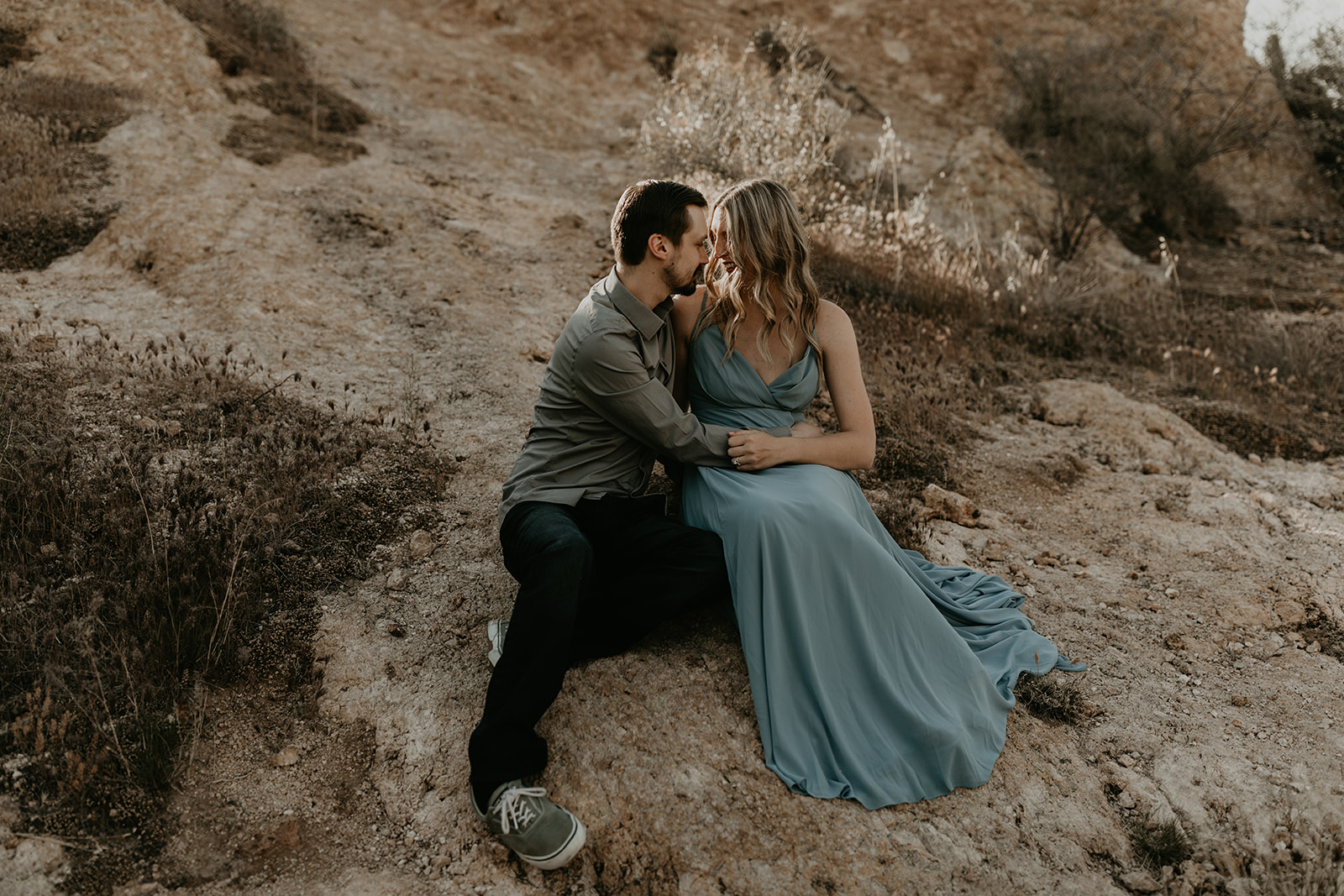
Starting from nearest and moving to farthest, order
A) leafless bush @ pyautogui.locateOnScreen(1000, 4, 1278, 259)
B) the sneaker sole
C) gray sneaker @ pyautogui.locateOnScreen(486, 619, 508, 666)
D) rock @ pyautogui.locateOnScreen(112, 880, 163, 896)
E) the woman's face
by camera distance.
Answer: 1. rock @ pyautogui.locateOnScreen(112, 880, 163, 896)
2. the sneaker sole
3. gray sneaker @ pyautogui.locateOnScreen(486, 619, 508, 666)
4. the woman's face
5. leafless bush @ pyautogui.locateOnScreen(1000, 4, 1278, 259)

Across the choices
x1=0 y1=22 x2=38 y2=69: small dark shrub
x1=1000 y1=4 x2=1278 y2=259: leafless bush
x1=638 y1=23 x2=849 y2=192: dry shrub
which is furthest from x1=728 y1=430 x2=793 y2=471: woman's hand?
x1=0 y1=22 x2=38 y2=69: small dark shrub

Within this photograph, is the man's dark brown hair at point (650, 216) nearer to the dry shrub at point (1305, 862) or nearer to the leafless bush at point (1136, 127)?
the dry shrub at point (1305, 862)

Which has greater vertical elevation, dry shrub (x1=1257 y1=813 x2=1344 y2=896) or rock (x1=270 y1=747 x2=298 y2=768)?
dry shrub (x1=1257 y1=813 x2=1344 y2=896)

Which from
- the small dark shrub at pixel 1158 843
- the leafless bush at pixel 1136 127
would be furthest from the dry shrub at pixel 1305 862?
the leafless bush at pixel 1136 127

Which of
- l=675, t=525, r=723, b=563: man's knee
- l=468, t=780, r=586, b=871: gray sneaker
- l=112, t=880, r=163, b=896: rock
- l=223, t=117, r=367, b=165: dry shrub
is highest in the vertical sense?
l=675, t=525, r=723, b=563: man's knee

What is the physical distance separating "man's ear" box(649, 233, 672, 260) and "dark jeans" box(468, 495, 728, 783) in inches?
35.6

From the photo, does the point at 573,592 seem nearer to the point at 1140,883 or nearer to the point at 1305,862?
the point at 1140,883

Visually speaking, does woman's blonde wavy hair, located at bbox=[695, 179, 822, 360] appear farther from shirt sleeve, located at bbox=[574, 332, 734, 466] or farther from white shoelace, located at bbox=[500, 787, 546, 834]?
white shoelace, located at bbox=[500, 787, 546, 834]

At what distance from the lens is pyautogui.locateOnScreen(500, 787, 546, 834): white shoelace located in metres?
2.29

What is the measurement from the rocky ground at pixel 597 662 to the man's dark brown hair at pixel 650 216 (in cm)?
143

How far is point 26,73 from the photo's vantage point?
759 cm

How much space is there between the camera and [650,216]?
2.96m

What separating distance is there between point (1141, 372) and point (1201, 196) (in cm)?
604

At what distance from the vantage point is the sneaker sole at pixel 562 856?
2.26 metres
